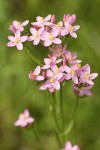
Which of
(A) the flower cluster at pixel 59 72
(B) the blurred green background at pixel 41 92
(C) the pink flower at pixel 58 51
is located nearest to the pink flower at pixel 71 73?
(A) the flower cluster at pixel 59 72

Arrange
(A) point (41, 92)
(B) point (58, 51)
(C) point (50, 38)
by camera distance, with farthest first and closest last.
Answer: (A) point (41, 92) < (B) point (58, 51) < (C) point (50, 38)

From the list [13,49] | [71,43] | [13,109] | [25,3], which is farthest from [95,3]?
[13,109]

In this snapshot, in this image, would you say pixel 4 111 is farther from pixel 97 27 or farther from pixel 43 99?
pixel 97 27

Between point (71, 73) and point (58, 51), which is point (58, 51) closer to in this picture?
point (58, 51)

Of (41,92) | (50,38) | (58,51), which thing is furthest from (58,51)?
(41,92)

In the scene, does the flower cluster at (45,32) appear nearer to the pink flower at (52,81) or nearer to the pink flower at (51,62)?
the pink flower at (51,62)

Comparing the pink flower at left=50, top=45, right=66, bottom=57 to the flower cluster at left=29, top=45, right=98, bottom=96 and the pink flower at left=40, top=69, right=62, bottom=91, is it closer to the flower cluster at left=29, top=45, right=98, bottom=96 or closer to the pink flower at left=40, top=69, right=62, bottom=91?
the flower cluster at left=29, top=45, right=98, bottom=96

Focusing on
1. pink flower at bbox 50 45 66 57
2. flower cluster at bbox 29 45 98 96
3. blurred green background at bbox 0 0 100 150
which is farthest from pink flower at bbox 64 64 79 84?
blurred green background at bbox 0 0 100 150
